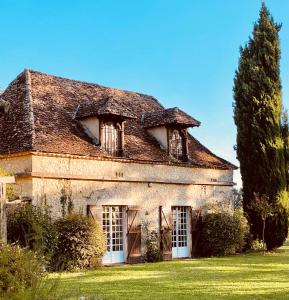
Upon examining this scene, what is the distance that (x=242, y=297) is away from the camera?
11875mm

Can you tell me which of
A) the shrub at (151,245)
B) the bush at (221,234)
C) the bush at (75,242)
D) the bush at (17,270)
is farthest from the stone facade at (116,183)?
the bush at (17,270)

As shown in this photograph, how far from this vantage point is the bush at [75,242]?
18172 millimetres

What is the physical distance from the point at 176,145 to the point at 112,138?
3.59m

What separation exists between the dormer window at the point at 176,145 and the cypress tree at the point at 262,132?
3429 mm

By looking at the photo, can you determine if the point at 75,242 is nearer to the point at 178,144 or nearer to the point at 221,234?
the point at 221,234

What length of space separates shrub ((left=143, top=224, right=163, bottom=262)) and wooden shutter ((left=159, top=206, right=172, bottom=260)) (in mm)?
291

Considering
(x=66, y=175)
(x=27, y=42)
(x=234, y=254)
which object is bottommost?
(x=234, y=254)

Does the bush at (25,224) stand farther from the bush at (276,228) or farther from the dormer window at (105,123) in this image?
the bush at (276,228)

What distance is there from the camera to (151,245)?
864 inches

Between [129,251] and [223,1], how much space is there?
950 cm

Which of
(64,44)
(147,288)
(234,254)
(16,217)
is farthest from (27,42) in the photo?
(234,254)

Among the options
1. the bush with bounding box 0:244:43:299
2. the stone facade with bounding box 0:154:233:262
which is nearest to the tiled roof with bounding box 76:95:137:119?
the stone facade with bounding box 0:154:233:262

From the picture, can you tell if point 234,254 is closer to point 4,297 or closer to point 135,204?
point 135,204

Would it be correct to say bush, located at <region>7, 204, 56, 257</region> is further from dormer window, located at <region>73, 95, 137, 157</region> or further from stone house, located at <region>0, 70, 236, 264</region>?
dormer window, located at <region>73, 95, 137, 157</region>
